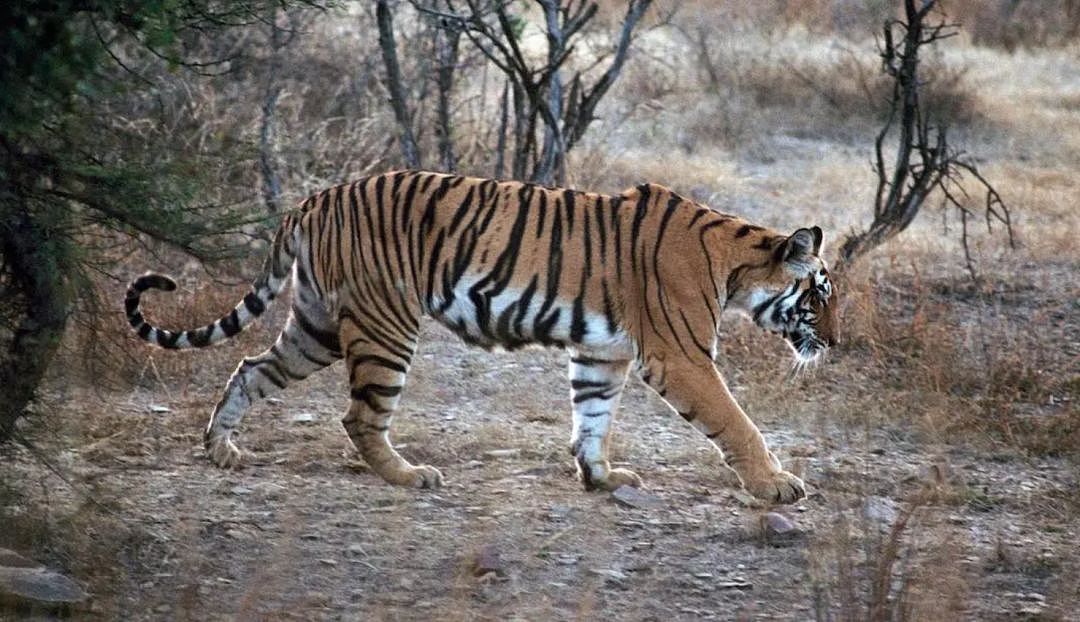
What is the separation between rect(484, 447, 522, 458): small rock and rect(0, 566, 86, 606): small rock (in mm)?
2250

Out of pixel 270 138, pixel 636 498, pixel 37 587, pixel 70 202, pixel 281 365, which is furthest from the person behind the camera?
pixel 270 138

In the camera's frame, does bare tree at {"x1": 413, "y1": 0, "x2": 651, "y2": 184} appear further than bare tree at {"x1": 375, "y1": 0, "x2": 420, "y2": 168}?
No

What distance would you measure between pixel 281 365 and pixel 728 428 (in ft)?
5.67

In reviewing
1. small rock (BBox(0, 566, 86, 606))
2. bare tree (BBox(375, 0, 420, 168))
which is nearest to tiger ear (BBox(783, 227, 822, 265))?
small rock (BBox(0, 566, 86, 606))

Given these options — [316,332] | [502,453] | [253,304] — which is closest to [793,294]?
[502,453]

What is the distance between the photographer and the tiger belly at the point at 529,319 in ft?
19.3

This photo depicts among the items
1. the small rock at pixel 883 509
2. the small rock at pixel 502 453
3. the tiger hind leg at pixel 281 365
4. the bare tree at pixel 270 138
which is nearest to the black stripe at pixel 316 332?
the tiger hind leg at pixel 281 365

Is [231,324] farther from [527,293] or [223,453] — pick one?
[527,293]

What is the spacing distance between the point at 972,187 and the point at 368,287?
7.11 m

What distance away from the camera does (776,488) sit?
565 centimetres

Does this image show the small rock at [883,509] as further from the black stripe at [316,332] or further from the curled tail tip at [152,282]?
the curled tail tip at [152,282]

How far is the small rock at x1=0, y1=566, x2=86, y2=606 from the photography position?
4.22 m

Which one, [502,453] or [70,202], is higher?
[70,202]

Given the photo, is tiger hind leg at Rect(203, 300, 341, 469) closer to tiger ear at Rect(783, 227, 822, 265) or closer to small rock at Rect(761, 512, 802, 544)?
tiger ear at Rect(783, 227, 822, 265)
